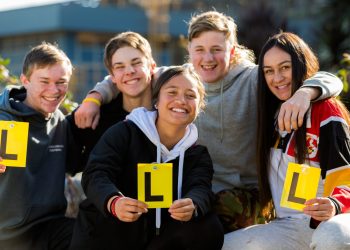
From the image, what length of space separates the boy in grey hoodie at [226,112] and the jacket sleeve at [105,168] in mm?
590

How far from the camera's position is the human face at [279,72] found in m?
3.57

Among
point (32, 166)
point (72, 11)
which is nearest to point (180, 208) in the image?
point (32, 166)

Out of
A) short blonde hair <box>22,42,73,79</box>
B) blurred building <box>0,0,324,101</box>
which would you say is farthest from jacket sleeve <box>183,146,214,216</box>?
blurred building <box>0,0,324,101</box>

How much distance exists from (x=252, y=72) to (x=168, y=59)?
67.8ft

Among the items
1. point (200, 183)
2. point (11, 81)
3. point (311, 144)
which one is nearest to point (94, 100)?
point (200, 183)

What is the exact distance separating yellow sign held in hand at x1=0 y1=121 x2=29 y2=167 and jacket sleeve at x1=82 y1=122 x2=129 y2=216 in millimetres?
410

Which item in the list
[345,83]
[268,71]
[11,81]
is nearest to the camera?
[268,71]

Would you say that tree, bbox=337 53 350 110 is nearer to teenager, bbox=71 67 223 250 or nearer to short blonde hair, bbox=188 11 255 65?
short blonde hair, bbox=188 11 255 65

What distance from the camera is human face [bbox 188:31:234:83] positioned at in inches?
159

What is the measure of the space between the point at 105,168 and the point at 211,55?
113cm

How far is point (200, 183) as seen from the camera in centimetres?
343

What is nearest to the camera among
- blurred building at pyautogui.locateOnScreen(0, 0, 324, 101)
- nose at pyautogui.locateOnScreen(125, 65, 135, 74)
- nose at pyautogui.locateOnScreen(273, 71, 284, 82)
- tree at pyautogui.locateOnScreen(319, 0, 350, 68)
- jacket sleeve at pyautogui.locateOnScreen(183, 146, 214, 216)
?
jacket sleeve at pyautogui.locateOnScreen(183, 146, 214, 216)

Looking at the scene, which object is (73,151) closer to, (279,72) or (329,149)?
(279,72)

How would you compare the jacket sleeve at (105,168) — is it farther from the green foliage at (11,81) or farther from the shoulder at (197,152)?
the green foliage at (11,81)
